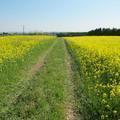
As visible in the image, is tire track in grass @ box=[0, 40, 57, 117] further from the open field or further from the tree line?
the tree line

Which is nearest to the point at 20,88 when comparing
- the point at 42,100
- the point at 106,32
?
the point at 42,100

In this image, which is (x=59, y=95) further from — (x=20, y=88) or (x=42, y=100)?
(x=20, y=88)

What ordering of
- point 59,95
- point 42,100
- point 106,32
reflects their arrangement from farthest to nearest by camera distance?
point 106,32, point 59,95, point 42,100

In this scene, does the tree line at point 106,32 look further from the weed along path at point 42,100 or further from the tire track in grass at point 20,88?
the weed along path at point 42,100

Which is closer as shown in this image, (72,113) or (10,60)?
(72,113)

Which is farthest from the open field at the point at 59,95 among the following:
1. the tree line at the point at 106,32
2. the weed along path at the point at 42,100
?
the tree line at the point at 106,32

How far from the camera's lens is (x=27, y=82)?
1287cm

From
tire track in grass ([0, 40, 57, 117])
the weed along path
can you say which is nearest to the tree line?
tire track in grass ([0, 40, 57, 117])

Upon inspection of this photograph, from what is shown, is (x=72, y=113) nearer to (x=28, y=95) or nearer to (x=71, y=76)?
(x=28, y=95)

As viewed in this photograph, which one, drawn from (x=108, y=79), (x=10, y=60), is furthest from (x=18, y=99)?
(x=10, y=60)

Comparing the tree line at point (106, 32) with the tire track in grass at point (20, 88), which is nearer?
the tire track in grass at point (20, 88)

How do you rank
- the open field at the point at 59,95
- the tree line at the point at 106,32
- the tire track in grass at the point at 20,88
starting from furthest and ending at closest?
1. the tree line at the point at 106,32
2. the tire track in grass at the point at 20,88
3. the open field at the point at 59,95

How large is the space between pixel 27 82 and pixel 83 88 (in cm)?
262

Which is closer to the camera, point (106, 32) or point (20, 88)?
point (20, 88)
